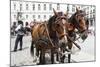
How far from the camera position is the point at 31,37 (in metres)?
2.38

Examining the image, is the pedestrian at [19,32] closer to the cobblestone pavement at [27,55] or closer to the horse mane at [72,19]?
the cobblestone pavement at [27,55]

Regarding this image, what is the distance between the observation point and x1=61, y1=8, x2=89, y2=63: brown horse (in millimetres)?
2525

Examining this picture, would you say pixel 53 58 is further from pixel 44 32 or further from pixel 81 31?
pixel 81 31

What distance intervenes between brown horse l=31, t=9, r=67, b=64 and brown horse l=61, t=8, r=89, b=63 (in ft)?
0.23

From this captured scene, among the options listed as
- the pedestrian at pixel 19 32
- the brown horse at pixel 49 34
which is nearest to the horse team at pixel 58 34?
the brown horse at pixel 49 34

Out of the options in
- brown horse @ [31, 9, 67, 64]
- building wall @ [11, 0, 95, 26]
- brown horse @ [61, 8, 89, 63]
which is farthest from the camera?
brown horse @ [61, 8, 89, 63]

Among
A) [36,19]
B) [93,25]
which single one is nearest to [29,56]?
[36,19]

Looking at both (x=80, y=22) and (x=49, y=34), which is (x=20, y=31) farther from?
(x=80, y=22)

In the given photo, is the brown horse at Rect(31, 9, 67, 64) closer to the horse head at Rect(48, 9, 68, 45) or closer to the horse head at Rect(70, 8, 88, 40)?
the horse head at Rect(48, 9, 68, 45)

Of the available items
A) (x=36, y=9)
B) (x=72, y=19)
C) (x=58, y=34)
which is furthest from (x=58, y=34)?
(x=36, y=9)

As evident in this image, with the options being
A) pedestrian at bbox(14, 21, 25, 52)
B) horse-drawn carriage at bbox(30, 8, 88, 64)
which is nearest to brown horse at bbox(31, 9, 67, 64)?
horse-drawn carriage at bbox(30, 8, 88, 64)

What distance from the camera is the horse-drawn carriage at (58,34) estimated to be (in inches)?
95.2

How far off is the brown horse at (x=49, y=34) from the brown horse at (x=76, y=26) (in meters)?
0.07

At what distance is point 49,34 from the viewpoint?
8.02 ft
